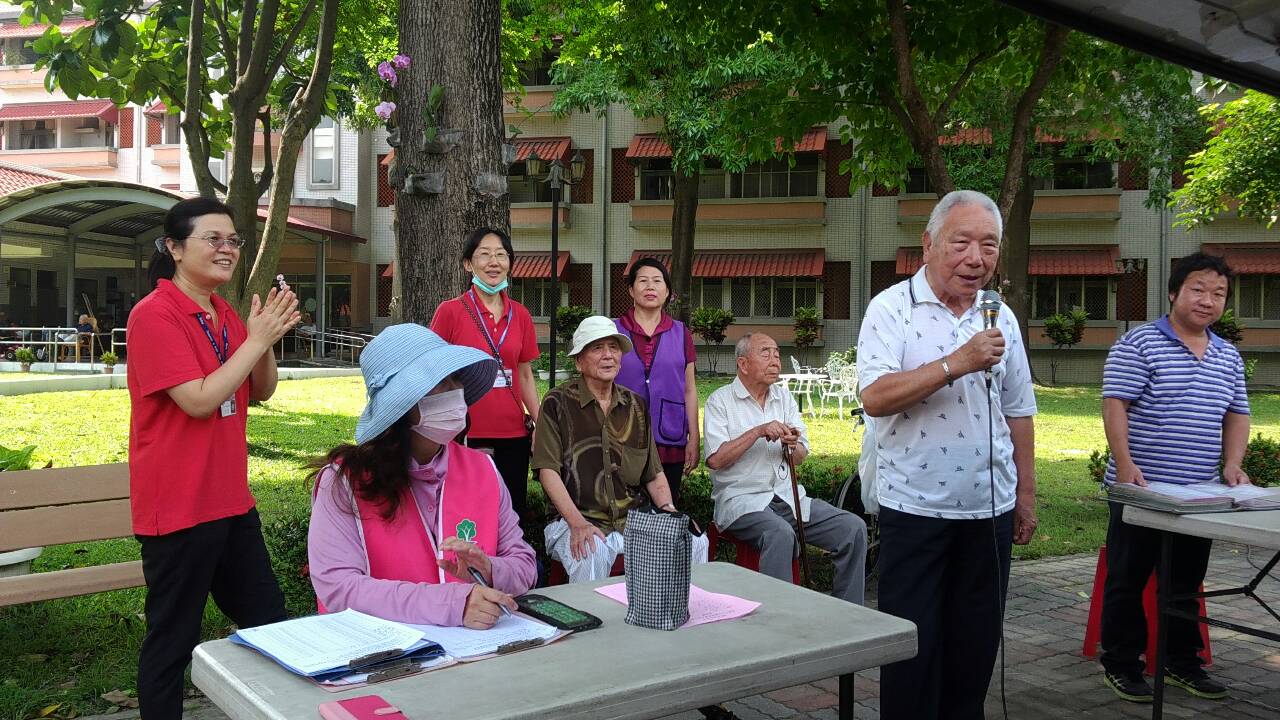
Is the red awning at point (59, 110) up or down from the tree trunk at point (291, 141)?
up

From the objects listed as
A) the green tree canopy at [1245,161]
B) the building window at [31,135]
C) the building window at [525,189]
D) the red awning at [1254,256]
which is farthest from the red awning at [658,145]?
the building window at [31,135]

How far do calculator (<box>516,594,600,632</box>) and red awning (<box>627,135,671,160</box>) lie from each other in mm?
26776

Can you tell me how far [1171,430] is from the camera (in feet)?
15.0

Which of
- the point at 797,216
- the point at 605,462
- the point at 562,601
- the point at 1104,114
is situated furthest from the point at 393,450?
the point at 797,216

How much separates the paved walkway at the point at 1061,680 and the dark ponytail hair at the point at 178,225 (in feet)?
6.18

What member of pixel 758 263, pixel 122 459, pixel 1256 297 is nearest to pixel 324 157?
pixel 758 263

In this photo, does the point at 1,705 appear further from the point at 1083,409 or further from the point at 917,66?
the point at 1083,409

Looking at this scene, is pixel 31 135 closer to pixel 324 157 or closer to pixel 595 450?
pixel 324 157

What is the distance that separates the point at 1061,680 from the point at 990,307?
8.29 ft

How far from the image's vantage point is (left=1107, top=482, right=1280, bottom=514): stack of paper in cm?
398

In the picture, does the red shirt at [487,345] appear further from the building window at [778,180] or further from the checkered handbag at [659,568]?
the building window at [778,180]

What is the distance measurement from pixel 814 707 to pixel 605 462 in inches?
55.2

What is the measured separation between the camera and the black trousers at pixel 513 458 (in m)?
5.05

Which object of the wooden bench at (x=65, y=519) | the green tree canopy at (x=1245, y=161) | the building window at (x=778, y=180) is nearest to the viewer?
the wooden bench at (x=65, y=519)
